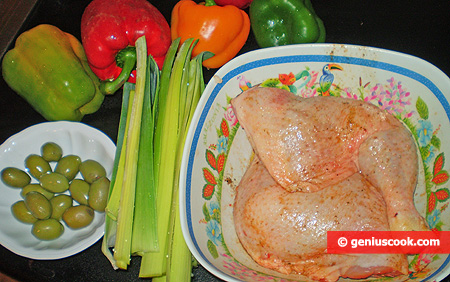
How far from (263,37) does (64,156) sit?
1.47 meters

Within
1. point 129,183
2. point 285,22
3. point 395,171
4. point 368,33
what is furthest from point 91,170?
point 368,33

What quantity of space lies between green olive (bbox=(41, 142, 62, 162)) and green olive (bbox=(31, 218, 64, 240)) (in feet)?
1.22

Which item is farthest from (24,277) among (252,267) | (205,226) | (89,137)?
(252,267)

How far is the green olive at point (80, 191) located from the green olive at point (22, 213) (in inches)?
9.7

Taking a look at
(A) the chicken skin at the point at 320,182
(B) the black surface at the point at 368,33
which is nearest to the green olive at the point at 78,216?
(B) the black surface at the point at 368,33

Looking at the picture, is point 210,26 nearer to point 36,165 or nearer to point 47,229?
point 36,165

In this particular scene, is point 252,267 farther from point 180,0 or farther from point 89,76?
point 180,0

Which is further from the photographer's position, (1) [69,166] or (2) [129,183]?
(1) [69,166]

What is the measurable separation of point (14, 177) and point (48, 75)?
2.12ft

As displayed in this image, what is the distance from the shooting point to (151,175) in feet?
6.17

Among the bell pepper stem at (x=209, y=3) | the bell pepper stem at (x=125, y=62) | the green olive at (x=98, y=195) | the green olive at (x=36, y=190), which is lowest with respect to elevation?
the green olive at (x=36, y=190)

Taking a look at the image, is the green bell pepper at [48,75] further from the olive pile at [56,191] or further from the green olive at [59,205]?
the green olive at [59,205]

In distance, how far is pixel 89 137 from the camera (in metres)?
2.26

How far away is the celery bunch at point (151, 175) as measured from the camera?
70.9 inches
